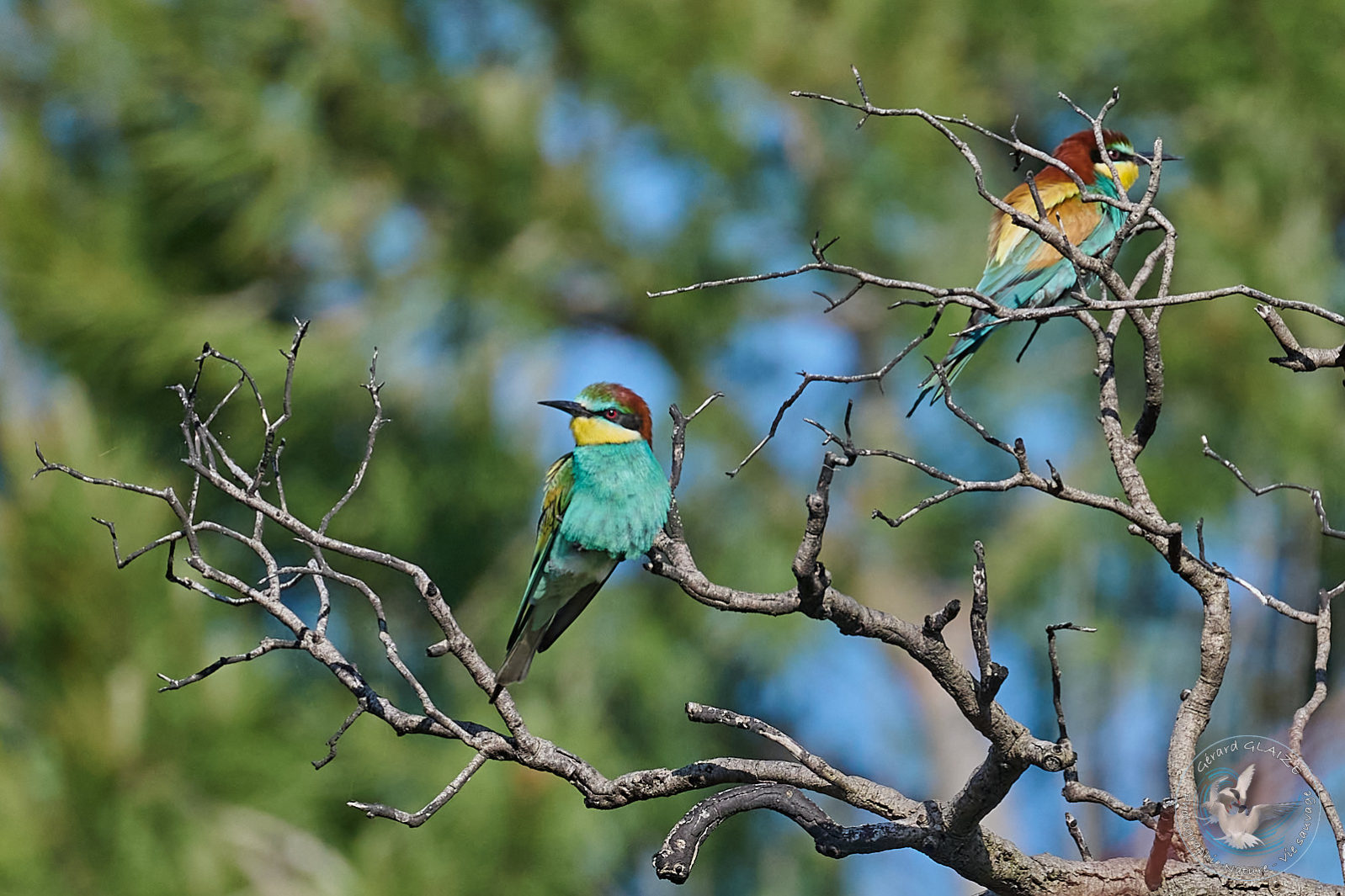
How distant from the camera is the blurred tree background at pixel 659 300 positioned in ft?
21.7

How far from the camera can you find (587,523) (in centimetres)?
293

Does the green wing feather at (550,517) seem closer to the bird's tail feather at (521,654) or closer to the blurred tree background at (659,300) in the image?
the bird's tail feather at (521,654)

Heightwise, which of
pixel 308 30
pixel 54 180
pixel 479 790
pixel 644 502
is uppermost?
pixel 308 30

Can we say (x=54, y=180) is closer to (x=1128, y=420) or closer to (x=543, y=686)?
(x=543, y=686)

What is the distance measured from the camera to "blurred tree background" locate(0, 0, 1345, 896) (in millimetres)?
6609

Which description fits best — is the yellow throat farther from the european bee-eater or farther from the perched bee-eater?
the perched bee-eater

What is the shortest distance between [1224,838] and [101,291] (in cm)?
674

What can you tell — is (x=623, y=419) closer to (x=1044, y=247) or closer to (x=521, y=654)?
(x=521, y=654)

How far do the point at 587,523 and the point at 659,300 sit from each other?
4.18 meters

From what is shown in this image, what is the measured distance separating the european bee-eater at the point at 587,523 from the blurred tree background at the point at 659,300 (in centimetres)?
312

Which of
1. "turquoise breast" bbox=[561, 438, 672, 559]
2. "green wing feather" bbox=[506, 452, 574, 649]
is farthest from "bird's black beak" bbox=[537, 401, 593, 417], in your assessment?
"turquoise breast" bbox=[561, 438, 672, 559]

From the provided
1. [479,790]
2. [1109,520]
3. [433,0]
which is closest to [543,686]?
[479,790]

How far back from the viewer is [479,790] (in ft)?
17.8

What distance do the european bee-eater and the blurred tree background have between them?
312 centimetres
